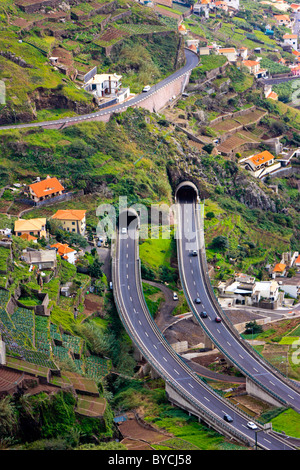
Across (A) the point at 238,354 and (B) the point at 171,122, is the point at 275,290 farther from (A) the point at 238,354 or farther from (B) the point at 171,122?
(B) the point at 171,122

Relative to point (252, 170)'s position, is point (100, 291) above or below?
below

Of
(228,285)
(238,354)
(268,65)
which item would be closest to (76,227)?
(228,285)

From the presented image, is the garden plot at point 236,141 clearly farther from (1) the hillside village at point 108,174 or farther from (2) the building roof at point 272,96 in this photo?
(2) the building roof at point 272,96

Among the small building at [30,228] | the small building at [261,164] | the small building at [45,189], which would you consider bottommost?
the small building at [30,228]

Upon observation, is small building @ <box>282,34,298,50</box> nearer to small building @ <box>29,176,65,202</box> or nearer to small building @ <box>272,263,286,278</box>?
small building @ <box>272,263,286,278</box>

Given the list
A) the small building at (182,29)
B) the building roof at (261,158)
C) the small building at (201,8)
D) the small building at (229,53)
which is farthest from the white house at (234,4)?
the building roof at (261,158)

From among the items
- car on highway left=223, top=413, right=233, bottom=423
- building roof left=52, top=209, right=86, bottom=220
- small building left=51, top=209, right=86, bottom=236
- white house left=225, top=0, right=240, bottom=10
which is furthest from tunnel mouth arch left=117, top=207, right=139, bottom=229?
white house left=225, top=0, right=240, bottom=10
